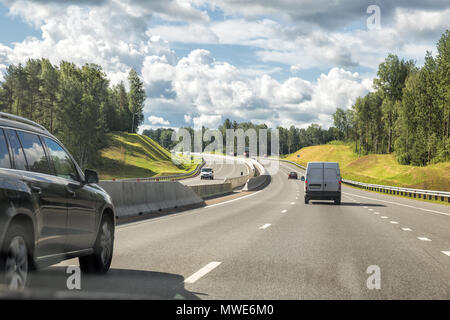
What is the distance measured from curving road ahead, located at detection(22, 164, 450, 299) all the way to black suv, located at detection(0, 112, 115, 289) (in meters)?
0.44

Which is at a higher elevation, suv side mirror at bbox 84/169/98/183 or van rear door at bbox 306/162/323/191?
suv side mirror at bbox 84/169/98/183

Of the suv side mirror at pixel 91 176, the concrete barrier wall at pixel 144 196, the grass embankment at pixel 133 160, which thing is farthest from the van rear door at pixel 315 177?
the grass embankment at pixel 133 160

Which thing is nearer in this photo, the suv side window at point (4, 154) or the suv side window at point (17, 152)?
the suv side window at point (4, 154)

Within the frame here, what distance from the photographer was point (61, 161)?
6891 millimetres

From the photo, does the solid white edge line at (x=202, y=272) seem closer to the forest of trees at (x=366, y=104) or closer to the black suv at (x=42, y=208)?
the black suv at (x=42, y=208)

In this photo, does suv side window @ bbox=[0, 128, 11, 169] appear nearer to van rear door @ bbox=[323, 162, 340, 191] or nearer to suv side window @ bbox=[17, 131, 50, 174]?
suv side window @ bbox=[17, 131, 50, 174]

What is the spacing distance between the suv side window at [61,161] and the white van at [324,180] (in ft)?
72.8

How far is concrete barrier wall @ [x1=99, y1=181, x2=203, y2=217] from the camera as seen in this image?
17422 millimetres

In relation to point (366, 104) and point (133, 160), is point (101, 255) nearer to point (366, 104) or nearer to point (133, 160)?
point (133, 160)

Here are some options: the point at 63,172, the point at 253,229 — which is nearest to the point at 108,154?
the point at 253,229

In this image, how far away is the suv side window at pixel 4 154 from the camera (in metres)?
5.18

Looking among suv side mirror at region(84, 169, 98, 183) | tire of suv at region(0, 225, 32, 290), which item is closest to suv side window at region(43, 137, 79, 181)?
suv side mirror at region(84, 169, 98, 183)
